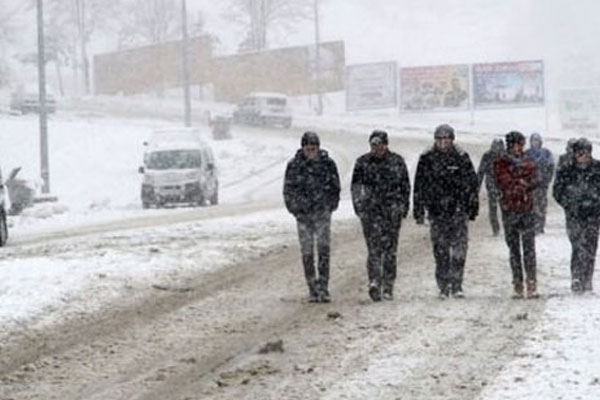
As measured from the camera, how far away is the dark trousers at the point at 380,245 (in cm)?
1245

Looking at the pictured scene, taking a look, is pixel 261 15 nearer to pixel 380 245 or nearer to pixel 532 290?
pixel 380 245

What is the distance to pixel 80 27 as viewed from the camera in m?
92.9

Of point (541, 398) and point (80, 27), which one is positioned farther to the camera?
point (80, 27)

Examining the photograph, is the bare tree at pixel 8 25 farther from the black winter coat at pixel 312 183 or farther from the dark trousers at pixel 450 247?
the dark trousers at pixel 450 247

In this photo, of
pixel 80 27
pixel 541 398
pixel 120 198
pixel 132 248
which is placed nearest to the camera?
pixel 541 398

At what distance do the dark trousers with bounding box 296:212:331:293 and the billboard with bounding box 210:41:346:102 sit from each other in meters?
57.4

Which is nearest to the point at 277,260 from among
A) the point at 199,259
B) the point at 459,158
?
the point at 199,259

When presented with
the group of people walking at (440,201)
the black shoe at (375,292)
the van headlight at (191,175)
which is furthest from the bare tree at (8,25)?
the black shoe at (375,292)

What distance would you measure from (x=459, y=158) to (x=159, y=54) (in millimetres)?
68548

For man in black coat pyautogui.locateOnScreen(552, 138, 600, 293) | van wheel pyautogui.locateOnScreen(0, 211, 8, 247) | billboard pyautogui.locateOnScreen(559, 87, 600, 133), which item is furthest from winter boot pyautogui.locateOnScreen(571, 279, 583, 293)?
billboard pyautogui.locateOnScreen(559, 87, 600, 133)

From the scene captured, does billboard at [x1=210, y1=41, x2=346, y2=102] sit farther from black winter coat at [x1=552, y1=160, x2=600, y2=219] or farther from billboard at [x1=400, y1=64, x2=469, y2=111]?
black winter coat at [x1=552, y1=160, x2=600, y2=219]

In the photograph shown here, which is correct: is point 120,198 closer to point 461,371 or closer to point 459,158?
point 459,158

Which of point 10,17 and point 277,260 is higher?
point 10,17

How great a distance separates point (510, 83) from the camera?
197ft
